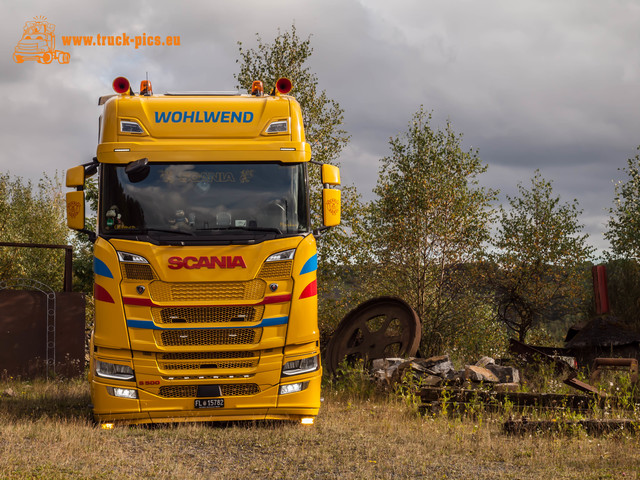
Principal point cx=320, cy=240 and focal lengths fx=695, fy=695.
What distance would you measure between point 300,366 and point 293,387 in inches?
11.1

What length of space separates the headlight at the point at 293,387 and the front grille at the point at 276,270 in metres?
1.42

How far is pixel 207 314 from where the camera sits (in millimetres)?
8680

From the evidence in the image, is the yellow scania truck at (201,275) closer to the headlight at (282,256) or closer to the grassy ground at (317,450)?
the headlight at (282,256)

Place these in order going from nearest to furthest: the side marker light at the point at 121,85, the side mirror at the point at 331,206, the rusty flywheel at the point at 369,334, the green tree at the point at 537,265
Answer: the side mirror at the point at 331,206 → the side marker light at the point at 121,85 → the rusty flywheel at the point at 369,334 → the green tree at the point at 537,265

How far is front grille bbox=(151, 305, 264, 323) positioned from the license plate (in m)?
1.01

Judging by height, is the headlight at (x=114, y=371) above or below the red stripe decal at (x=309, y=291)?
below

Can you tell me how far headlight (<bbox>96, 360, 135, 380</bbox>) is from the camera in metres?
8.69

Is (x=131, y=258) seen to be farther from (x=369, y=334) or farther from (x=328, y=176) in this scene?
(x=369, y=334)

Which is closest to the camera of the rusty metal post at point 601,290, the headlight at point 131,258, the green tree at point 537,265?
the headlight at point 131,258

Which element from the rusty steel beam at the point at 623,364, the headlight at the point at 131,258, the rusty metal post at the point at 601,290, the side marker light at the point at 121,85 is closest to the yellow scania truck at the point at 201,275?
the headlight at the point at 131,258

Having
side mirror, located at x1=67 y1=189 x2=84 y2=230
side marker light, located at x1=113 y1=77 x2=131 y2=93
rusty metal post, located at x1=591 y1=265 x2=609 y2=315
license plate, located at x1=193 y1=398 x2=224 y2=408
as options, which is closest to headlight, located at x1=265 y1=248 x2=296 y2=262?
license plate, located at x1=193 y1=398 x2=224 y2=408

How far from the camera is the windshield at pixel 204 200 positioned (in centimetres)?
880

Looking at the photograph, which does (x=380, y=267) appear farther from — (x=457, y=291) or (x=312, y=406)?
(x=312, y=406)

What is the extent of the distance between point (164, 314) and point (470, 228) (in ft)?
39.5
